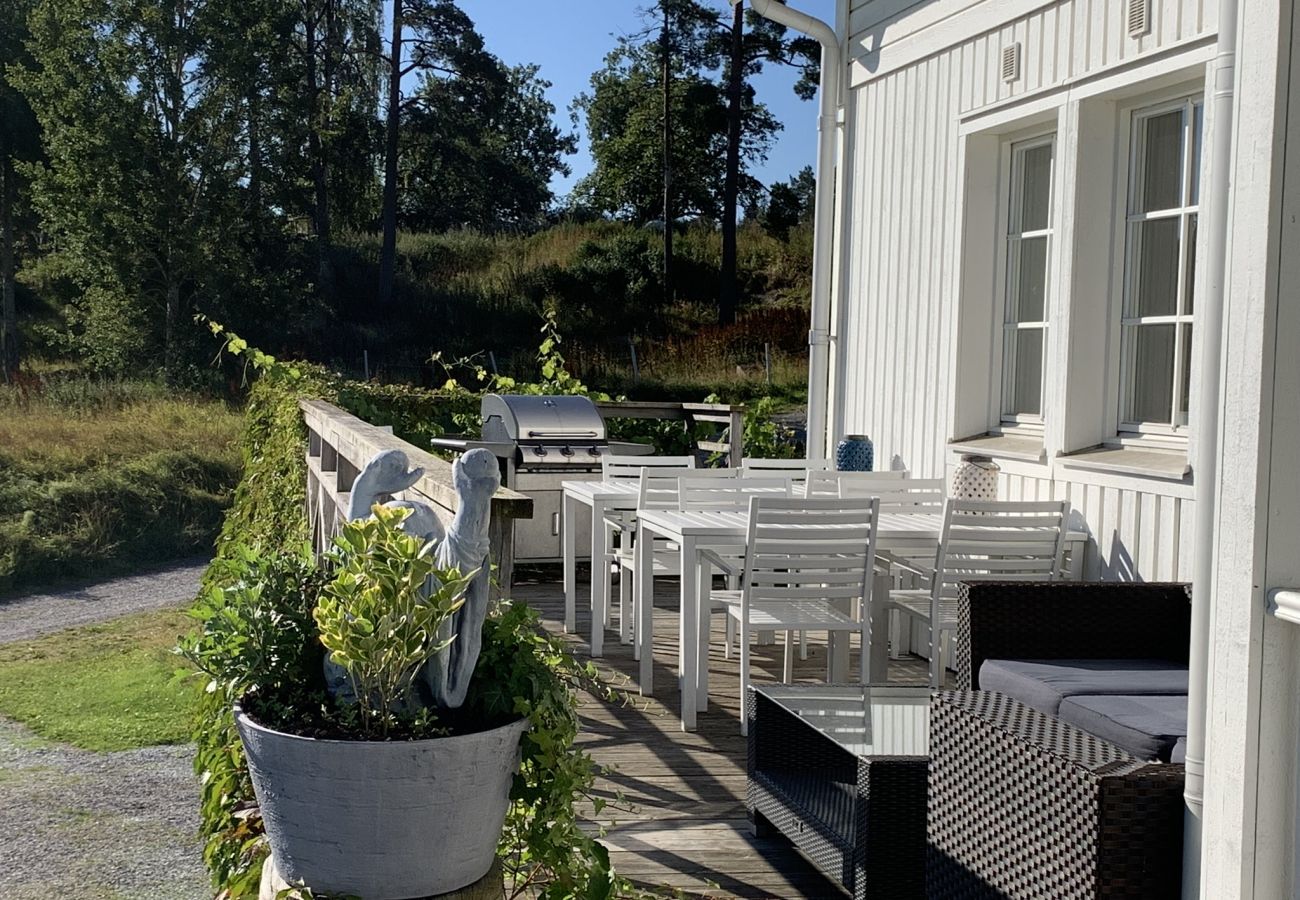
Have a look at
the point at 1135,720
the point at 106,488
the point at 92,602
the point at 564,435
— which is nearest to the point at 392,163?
the point at 106,488

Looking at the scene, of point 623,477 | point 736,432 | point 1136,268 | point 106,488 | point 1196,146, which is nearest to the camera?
point 1196,146

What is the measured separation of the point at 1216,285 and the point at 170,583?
418 inches

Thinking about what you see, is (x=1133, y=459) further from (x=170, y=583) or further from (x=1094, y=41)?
(x=170, y=583)

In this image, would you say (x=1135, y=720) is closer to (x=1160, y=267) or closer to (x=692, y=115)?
(x=1160, y=267)

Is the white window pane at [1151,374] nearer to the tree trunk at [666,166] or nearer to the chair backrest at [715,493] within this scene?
the chair backrest at [715,493]

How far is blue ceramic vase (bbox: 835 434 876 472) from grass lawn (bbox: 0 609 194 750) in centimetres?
315

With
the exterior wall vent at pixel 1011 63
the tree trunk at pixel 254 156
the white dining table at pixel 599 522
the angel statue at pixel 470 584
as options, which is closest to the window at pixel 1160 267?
the exterior wall vent at pixel 1011 63

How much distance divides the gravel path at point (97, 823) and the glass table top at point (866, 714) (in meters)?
2.44

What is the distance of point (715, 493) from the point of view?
19.0 feet

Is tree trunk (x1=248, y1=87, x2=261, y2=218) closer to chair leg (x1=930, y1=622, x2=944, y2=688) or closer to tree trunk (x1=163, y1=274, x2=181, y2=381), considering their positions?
tree trunk (x1=163, y1=274, x2=181, y2=381)

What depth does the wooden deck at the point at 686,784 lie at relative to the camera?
3.41 metres

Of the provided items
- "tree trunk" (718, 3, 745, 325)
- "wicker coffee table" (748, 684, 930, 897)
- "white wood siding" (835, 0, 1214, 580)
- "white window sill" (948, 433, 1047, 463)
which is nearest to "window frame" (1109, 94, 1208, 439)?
"white wood siding" (835, 0, 1214, 580)

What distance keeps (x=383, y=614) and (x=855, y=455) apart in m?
4.69

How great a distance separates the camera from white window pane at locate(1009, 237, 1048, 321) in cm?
571
